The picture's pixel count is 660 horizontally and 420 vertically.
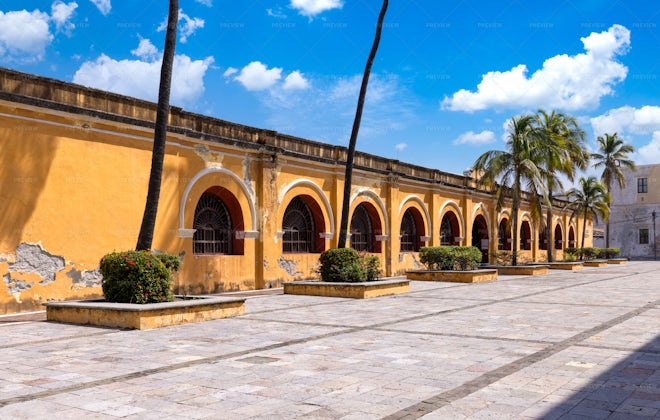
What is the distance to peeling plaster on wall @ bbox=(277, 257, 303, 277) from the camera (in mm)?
18781

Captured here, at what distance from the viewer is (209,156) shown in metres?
16.3

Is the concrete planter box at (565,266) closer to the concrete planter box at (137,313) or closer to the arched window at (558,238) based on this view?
the arched window at (558,238)

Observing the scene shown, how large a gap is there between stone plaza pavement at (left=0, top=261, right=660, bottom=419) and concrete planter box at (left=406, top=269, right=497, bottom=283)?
359 inches

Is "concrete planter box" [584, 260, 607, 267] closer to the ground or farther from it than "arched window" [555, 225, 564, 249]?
closer to the ground

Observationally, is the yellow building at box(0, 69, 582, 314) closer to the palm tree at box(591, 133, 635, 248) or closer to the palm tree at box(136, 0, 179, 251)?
the palm tree at box(136, 0, 179, 251)

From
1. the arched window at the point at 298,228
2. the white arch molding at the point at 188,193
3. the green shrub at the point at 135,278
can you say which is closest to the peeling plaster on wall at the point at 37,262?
the green shrub at the point at 135,278

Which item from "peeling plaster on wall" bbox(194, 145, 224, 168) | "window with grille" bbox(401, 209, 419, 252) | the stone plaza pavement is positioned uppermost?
"peeling plaster on wall" bbox(194, 145, 224, 168)

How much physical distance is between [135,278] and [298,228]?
9952 mm

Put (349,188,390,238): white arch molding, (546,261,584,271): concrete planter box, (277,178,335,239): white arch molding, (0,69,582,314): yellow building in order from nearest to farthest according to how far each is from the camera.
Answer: (0,69,582,314): yellow building → (277,178,335,239): white arch molding → (349,188,390,238): white arch molding → (546,261,584,271): concrete planter box

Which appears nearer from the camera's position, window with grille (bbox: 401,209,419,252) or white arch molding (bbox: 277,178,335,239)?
white arch molding (bbox: 277,178,335,239)

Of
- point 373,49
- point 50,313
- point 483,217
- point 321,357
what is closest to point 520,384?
point 321,357

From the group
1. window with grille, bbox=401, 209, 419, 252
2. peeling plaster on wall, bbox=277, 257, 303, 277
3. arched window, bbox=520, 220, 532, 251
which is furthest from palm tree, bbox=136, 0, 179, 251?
arched window, bbox=520, 220, 532, 251

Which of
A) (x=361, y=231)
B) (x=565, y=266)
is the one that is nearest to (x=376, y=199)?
(x=361, y=231)

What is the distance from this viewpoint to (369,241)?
955 inches
